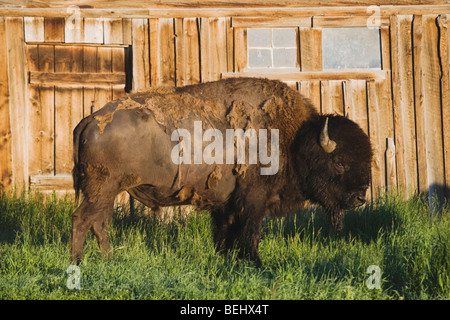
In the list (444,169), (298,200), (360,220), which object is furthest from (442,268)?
(444,169)

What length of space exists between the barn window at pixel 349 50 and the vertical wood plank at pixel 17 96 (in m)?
4.52

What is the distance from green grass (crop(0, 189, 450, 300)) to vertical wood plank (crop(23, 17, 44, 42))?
293 centimetres

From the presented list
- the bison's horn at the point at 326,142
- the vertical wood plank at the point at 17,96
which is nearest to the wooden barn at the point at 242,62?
the vertical wood plank at the point at 17,96

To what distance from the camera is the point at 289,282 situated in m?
4.52

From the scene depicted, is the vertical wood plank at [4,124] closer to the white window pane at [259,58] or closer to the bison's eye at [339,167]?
the white window pane at [259,58]

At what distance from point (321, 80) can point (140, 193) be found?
3.95m

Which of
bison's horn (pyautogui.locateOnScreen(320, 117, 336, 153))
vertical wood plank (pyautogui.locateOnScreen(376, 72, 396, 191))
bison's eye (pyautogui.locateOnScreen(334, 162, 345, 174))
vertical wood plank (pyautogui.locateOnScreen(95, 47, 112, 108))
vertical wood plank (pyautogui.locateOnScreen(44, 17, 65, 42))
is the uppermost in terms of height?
vertical wood plank (pyautogui.locateOnScreen(44, 17, 65, 42))

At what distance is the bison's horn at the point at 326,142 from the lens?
18.4 ft

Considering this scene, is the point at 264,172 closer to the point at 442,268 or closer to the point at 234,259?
the point at 234,259

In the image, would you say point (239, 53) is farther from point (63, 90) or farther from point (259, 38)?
point (63, 90)

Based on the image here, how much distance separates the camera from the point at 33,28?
8.33 m

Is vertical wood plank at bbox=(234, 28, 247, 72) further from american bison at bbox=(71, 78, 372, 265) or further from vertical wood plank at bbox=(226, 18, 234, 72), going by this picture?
american bison at bbox=(71, 78, 372, 265)

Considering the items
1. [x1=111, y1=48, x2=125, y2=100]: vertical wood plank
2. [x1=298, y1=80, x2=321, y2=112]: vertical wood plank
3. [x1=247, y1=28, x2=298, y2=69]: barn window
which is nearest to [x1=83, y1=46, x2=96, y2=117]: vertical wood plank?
[x1=111, y1=48, x2=125, y2=100]: vertical wood plank

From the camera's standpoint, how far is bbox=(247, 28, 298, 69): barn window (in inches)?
330
